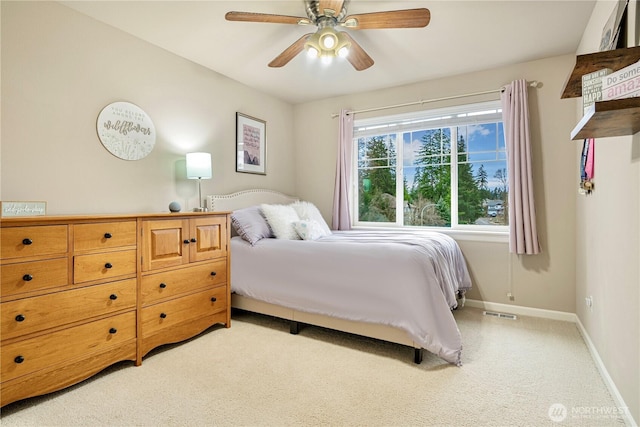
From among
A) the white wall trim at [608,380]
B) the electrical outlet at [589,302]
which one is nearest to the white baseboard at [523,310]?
the white wall trim at [608,380]

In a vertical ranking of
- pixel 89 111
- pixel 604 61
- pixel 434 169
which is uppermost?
pixel 89 111

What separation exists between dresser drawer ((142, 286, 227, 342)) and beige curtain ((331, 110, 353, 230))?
1.77 meters

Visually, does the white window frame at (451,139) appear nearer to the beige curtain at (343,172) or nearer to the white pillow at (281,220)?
the beige curtain at (343,172)

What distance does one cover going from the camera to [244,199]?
367cm

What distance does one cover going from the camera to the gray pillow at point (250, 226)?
3.00 metres

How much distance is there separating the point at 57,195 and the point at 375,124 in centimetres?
323

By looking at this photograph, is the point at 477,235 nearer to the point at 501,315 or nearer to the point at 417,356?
the point at 501,315

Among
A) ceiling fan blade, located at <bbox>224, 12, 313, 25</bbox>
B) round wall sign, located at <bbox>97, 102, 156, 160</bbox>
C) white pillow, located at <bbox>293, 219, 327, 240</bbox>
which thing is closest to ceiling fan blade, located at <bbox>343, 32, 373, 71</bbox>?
ceiling fan blade, located at <bbox>224, 12, 313, 25</bbox>

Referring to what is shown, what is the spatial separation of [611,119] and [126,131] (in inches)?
119

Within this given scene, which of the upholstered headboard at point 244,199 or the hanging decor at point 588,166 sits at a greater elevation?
the hanging decor at point 588,166

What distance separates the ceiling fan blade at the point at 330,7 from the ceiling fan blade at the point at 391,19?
10 cm

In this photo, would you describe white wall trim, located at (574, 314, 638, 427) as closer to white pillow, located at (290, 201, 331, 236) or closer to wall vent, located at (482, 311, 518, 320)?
wall vent, located at (482, 311, 518, 320)

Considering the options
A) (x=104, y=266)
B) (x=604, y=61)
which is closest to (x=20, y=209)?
(x=104, y=266)

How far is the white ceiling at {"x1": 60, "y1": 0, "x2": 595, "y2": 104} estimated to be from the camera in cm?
228
